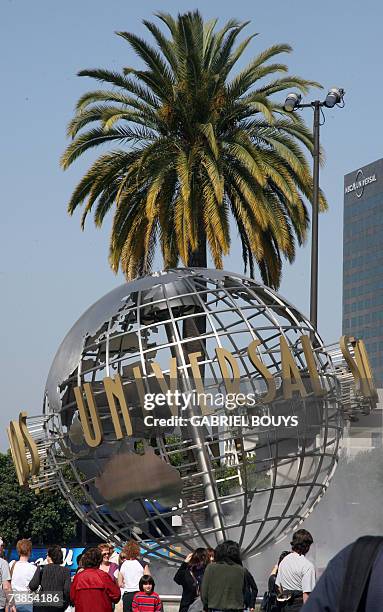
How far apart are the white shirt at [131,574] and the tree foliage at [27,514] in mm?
41245

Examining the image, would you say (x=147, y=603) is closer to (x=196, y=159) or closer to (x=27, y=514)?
(x=196, y=159)

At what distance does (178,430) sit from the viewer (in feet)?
37.4

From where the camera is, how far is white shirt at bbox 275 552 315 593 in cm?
912

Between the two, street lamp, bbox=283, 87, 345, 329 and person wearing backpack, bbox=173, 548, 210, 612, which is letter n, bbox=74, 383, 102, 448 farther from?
street lamp, bbox=283, 87, 345, 329

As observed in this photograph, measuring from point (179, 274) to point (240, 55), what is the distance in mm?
8602

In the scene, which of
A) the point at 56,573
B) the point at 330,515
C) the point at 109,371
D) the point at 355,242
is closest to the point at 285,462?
the point at 109,371

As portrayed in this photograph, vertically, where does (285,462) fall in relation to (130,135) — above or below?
below

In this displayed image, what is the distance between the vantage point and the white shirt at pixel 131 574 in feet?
36.7

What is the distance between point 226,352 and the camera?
11.5 metres

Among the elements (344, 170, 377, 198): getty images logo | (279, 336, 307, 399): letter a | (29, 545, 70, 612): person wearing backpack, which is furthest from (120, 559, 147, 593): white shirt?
(344, 170, 377, 198): getty images logo

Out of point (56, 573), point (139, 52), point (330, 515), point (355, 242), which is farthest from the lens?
point (355, 242)

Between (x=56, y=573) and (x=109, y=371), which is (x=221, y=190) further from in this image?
(x=56, y=573)

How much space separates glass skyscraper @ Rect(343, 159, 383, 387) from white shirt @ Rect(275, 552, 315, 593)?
353 feet

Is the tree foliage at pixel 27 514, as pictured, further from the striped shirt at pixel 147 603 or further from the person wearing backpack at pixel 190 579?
the striped shirt at pixel 147 603
